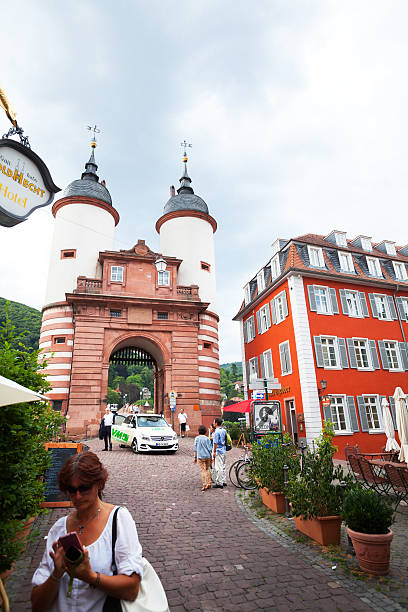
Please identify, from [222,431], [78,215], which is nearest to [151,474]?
[222,431]

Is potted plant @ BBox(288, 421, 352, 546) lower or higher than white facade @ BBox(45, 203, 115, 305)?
lower

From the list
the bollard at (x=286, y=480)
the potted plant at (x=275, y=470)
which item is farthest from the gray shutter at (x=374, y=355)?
the bollard at (x=286, y=480)

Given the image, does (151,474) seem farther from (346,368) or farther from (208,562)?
(346,368)

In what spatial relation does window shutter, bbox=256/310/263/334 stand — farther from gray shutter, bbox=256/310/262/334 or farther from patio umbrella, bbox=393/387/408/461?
patio umbrella, bbox=393/387/408/461

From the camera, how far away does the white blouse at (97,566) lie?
6.90 ft

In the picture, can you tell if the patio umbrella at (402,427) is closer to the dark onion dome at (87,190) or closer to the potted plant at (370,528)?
the potted plant at (370,528)

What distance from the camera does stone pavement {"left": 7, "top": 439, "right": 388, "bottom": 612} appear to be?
3.98 meters

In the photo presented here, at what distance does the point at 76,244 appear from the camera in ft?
88.7

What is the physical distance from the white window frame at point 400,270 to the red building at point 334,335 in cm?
7

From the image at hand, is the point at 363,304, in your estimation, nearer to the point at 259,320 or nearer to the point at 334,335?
the point at 334,335

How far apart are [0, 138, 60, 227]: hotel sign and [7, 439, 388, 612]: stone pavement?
15.5ft

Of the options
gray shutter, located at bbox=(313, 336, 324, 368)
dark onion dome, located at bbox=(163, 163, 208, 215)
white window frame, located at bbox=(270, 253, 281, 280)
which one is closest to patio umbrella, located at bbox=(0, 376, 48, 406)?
gray shutter, located at bbox=(313, 336, 324, 368)

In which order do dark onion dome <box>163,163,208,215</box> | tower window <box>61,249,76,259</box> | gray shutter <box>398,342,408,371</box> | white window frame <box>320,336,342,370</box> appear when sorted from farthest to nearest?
dark onion dome <box>163,163,208,215</box>
tower window <box>61,249,76,259</box>
gray shutter <box>398,342,408,371</box>
white window frame <box>320,336,342,370</box>

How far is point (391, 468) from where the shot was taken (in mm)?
7805
